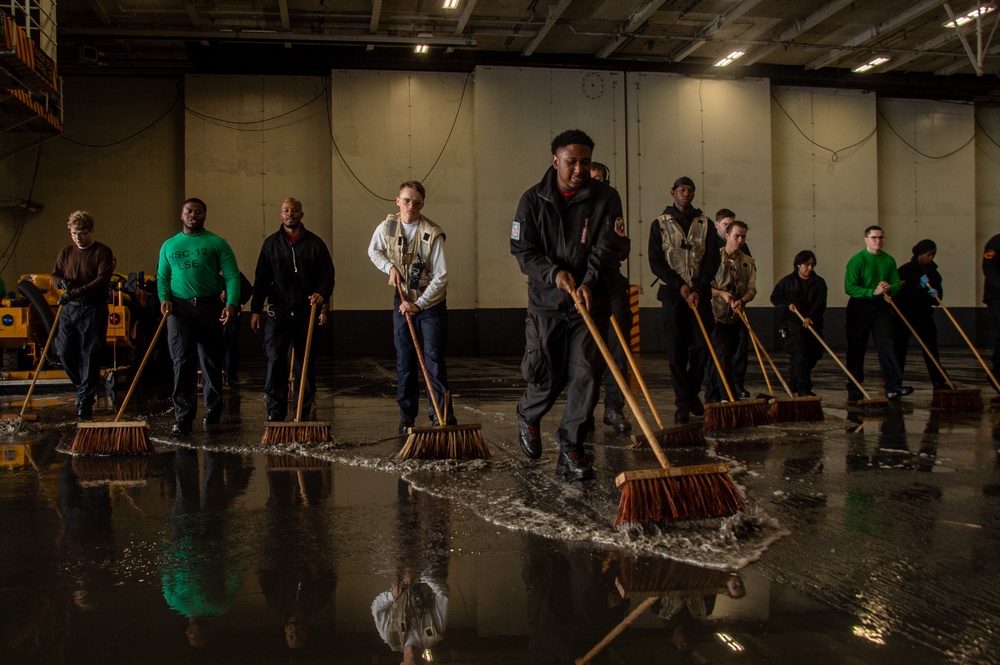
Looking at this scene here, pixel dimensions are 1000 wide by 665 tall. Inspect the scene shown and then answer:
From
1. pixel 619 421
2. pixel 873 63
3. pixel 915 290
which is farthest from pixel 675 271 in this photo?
pixel 873 63

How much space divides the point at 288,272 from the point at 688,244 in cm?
341

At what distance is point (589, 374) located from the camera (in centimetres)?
447

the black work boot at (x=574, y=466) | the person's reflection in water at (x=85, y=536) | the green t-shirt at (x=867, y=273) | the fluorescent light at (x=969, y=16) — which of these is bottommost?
the person's reflection in water at (x=85, y=536)

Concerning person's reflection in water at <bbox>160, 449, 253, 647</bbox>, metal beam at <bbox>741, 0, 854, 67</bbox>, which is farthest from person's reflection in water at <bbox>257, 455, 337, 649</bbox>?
metal beam at <bbox>741, 0, 854, 67</bbox>

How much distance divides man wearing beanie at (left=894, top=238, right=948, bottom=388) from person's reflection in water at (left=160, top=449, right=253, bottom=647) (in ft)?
25.6

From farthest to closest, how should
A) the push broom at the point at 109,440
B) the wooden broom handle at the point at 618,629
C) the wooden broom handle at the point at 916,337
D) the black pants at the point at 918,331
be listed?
the black pants at the point at 918,331
the wooden broom handle at the point at 916,337
the push broom at the point at 109,440
the wooden broom handle at the point at 618,629

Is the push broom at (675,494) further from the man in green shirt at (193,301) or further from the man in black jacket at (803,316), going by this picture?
the man in black jacket at (803,316)

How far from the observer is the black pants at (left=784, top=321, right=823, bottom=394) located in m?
8.50

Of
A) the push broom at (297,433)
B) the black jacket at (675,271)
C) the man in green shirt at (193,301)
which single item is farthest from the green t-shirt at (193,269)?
the black jacket at (675,271)

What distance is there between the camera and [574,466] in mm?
4375

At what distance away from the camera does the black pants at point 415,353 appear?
20.2 feet

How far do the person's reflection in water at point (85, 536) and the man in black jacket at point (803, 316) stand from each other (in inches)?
264

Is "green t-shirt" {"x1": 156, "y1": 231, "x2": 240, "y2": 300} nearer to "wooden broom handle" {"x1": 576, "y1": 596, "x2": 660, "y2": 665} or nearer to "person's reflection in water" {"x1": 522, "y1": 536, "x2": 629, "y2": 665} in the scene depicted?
"person's reflection in water" {"x1": 522, "y1": 536, "x2": 629, "y2": 665}

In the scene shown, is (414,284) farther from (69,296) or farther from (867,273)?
(867,273)
